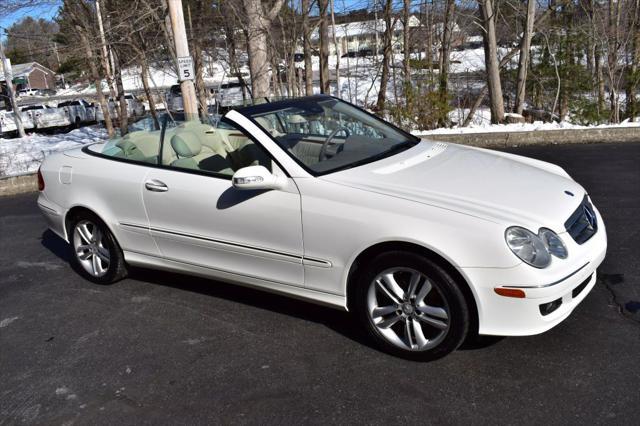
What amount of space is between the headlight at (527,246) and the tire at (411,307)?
37 cm

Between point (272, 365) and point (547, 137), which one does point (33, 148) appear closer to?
point (547, 137)

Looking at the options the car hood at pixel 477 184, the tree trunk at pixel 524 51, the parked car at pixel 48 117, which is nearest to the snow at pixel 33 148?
the parked car at pixel 48 117

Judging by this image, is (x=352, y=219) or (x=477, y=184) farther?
(x=477, y=184)

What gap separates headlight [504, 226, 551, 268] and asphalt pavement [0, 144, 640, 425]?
2.16 feet

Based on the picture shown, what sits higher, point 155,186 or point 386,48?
point 386,48

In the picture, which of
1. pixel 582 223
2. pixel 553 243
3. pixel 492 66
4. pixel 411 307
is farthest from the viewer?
pixel 492 66

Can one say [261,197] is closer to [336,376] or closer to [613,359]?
[336,376]

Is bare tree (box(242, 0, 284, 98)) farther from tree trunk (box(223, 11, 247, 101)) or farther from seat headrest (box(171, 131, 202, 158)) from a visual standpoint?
seat headrest (box(171, 131, 202, 158))

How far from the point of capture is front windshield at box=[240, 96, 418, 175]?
13.0 feet

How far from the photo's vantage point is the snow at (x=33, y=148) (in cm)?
1116

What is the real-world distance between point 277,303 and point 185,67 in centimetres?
494

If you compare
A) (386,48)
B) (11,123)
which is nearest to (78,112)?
(11,123)

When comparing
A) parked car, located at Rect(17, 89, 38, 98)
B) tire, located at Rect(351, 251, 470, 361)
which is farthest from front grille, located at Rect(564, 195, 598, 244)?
parked car, located at Rect(17, 89, 38, 98)

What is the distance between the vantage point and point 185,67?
8227mm
